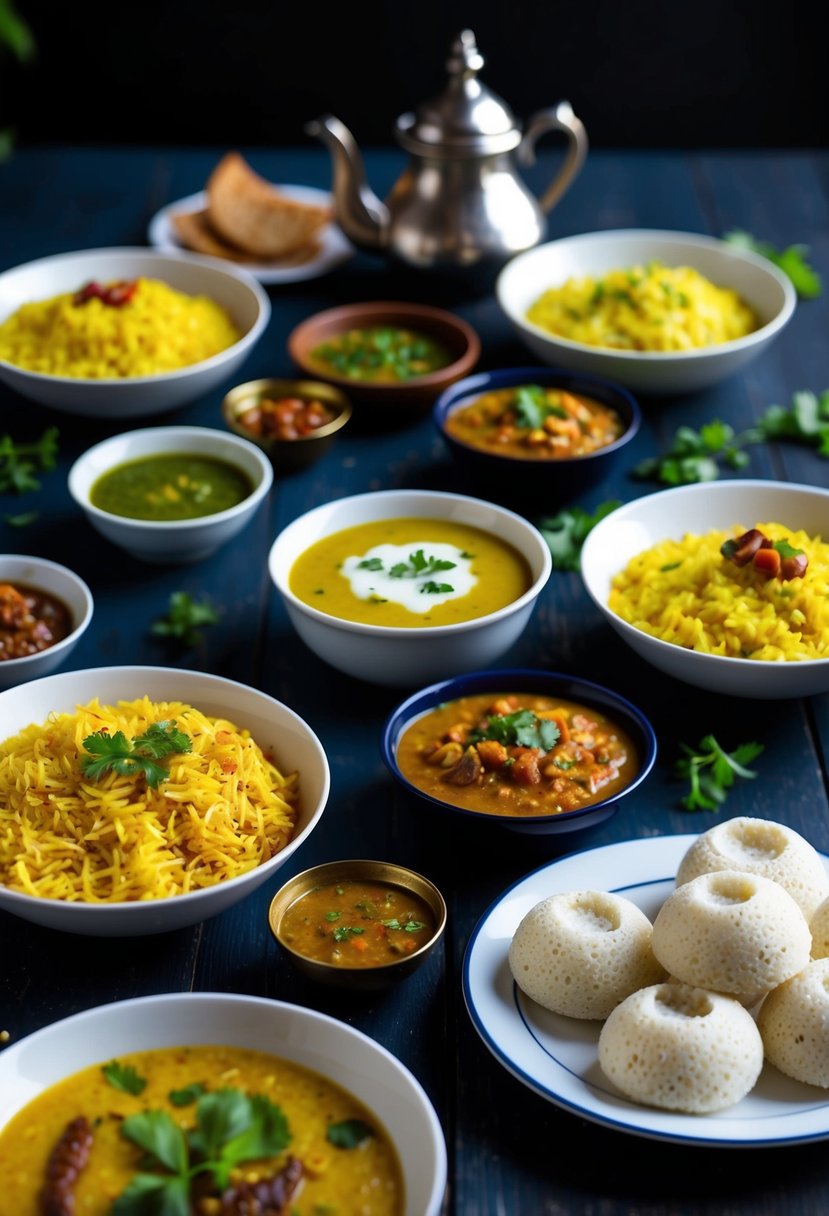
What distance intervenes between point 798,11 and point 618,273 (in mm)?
3571

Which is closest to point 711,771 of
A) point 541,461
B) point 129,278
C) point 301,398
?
point 541,461

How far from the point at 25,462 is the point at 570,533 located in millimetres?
1641

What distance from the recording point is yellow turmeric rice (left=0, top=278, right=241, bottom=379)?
13.9 ft

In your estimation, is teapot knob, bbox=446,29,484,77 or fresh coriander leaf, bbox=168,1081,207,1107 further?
teapot knob, bbox=446,29,484,77

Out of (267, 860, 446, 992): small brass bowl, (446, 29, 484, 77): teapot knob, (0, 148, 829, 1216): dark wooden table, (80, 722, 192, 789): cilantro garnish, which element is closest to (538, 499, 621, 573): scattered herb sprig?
(0, 148, 829, 1216): dark wooden table

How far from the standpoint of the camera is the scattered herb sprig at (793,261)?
5180mm

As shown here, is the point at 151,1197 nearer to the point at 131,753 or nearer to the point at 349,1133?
the point at 349,1133

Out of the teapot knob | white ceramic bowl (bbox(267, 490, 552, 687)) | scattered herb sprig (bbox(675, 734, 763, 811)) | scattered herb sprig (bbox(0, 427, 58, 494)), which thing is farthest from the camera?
the teapot knob

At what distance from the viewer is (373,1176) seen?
207cm

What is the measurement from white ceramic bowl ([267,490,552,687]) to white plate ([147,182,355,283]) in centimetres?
185

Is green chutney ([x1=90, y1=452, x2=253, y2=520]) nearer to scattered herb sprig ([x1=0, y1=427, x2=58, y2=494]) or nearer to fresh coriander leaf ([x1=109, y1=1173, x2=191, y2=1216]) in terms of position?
scattered herb sprig ([x1=0, y1=427, x2=58, y2=494])

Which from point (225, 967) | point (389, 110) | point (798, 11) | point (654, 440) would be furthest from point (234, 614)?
point (798, 11)

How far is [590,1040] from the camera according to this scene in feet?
7.59

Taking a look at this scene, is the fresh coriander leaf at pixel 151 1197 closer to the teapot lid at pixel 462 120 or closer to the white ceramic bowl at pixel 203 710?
the white ceramic bowl at pixel 203 710
